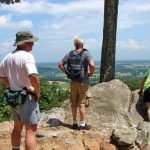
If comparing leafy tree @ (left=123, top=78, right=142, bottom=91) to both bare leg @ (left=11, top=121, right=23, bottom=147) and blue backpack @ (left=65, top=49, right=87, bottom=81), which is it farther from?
bare leg @ (left=11, top=121, right=23, bottom=147)

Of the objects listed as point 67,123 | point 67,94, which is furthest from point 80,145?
point 67,94

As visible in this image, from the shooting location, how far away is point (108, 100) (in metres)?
10.9

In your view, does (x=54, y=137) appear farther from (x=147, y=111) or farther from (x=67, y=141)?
(x=147, y=111)

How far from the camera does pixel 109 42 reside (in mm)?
13008

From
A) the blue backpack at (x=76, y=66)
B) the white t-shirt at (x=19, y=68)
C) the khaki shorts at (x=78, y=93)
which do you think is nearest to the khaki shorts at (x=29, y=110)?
the white t-shirt at (x=19, y=68)

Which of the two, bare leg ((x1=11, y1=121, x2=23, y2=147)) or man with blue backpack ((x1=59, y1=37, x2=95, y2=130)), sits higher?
man with blue backpack ((x1=59, y1=37, x2=95, y2=130))

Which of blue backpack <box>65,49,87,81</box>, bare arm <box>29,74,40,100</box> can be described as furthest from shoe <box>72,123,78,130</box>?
bare arm <box>29,74,40,100</box>

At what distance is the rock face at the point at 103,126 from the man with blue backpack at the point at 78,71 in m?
0.51

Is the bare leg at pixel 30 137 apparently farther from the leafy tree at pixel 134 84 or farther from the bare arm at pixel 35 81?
the leafy tree at pixel 134 84

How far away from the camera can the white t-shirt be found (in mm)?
6676

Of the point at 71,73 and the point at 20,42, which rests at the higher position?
the point at 20,42

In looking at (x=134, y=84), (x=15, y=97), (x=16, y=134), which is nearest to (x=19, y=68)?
(x=15, y=97)

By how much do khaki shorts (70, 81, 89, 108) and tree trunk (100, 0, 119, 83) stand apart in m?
3.33

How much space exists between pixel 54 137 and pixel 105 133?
3.77ft
